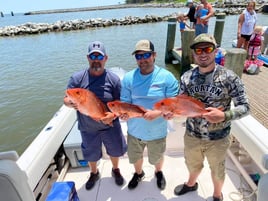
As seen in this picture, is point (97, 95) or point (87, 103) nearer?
point (87, 103)

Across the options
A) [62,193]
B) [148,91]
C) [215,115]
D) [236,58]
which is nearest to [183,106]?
[215,115]

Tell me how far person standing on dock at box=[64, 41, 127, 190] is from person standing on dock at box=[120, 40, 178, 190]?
17cm

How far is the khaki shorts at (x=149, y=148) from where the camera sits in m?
2.44

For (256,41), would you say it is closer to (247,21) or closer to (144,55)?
(247,21)

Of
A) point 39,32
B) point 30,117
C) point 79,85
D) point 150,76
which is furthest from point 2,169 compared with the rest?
point 39,32

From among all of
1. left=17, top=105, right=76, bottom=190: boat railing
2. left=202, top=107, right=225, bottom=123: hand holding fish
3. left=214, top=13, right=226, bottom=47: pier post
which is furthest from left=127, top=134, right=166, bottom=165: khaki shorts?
left=214, top=13, right=226, bottom=47: pier post

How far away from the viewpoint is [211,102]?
194cm

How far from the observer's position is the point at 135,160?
2.60 metres

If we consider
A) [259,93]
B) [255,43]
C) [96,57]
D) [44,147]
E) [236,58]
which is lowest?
[259,93]

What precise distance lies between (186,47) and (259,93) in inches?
122

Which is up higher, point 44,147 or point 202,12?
point 202,12

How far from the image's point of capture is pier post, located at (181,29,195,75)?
24.4ft

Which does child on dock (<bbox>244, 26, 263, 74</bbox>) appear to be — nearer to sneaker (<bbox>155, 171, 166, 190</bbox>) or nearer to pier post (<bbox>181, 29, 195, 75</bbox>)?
pier post (<bbox>181, 29, 195, 75</bbox>)

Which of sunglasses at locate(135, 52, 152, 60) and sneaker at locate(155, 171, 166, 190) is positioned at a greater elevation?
sunglasses at locate(135, 52, 152, 60)
